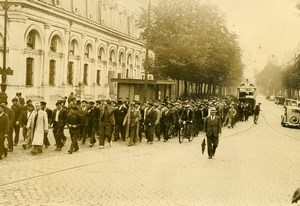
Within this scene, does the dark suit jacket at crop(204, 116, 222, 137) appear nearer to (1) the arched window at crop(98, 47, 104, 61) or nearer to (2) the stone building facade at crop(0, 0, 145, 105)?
(2) the stone building facade at crop(0, 0, 145, 105)

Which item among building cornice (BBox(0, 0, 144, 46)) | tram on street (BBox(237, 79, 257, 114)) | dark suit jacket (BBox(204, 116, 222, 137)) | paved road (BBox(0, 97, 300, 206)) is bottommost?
paved road (BBox(0, 97, 300, 206))

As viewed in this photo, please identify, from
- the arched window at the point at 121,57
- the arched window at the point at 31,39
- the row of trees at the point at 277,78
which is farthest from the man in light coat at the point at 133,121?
the row of trees at the point at 277,78

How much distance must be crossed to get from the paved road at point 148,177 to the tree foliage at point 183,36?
822 inches

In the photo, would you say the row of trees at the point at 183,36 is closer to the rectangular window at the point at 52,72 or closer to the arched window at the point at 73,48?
the arched window at the point at 73,48

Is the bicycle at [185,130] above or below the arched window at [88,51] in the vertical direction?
below

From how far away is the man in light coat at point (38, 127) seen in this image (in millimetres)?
14867

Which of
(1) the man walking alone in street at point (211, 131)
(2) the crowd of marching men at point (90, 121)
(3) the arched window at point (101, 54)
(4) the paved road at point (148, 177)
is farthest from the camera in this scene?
(3) the arched window at point (101, 54)

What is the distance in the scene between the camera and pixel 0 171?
11.7 meters

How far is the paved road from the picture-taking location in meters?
9.41

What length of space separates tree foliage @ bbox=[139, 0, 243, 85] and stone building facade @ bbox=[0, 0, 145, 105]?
533 centimetres

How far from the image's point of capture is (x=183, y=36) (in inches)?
1490

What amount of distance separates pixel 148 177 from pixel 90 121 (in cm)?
734

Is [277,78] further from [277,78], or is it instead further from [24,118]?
[24,118]

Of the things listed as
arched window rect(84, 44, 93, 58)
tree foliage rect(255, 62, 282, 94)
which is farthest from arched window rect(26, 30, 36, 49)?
tree foliage rect(255, 62, 282, 94)
